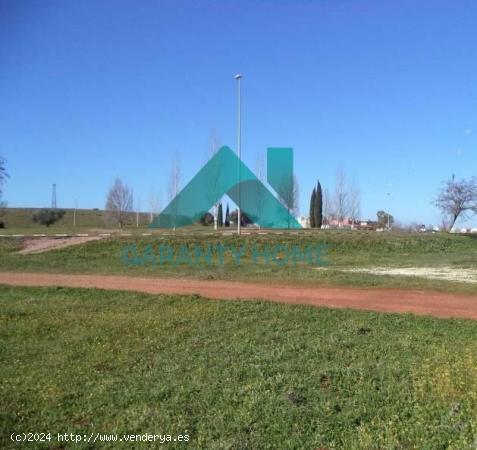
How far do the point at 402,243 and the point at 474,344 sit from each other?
23.5m

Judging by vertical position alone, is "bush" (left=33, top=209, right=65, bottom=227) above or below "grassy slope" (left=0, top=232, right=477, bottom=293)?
above

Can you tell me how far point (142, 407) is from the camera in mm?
4480

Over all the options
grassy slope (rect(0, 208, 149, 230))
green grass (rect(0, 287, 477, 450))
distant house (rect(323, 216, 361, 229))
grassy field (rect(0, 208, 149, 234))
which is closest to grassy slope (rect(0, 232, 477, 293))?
green grass (rect(0, 287, 477, 450))

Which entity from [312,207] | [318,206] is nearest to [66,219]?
[312,207]

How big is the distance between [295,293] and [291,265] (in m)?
7.38

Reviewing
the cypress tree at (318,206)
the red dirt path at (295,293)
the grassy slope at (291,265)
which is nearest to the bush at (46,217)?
the cypress tree at (318,206)

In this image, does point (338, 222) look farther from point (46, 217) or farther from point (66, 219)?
point (66, 219)

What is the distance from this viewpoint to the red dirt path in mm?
10211

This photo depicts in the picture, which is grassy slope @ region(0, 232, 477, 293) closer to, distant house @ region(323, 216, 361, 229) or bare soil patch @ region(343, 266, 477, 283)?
bare soil patch @ region(343, 266, 477, 283)

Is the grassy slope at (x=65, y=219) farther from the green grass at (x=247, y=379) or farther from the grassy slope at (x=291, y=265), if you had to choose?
the green grass at (x=247, y=379)

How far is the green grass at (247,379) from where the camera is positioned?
4008 millimetres

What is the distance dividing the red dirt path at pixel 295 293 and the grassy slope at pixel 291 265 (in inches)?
49.5

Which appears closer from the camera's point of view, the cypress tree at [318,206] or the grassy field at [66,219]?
the cypress tree at [318,206]

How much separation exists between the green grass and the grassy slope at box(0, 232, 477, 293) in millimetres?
6284
